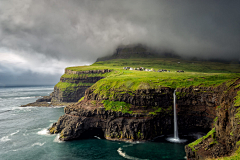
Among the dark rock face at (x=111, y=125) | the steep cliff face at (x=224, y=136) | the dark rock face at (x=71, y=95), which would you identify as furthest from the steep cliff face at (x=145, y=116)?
the dark rock face at (x=71, y=95)

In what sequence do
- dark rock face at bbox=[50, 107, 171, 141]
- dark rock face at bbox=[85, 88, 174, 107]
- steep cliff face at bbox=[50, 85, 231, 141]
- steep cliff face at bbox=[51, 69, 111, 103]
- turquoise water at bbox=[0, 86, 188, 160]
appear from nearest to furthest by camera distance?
turquoise water at bbox=[0, 86, 188, 160]
dark rock face at bbox=[50, 107, 171, 141]
steep cliff face at bbox=[50, 85, 231, 141]
dark rock face at bbox=[85, 88, 174, 107]
steep cliff face at bbox=[51, 69, 111, 103]

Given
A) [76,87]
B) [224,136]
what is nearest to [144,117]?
[224,136]

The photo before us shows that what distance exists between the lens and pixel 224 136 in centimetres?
3491

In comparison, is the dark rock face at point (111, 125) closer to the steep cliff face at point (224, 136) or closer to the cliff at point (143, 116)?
the cliff at point (143, 116)

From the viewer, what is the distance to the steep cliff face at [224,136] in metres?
31.0

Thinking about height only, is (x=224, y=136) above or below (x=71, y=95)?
above

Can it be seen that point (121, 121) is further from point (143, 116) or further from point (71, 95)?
point (71, 95)

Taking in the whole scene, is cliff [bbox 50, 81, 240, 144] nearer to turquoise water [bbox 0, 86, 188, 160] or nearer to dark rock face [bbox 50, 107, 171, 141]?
dark rock face [bbox 50, 107, 171, 141]

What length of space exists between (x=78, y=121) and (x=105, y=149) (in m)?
22.7

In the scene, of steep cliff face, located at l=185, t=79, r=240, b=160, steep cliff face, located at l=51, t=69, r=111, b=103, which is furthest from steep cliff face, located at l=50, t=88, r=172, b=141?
steep cliff face, located at l=51, t=69, r=111, b=103

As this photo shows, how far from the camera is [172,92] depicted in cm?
7994

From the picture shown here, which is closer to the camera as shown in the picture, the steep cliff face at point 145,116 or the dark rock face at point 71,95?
the steep cliff face at point 145,116

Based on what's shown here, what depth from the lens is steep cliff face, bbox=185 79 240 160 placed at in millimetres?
30969

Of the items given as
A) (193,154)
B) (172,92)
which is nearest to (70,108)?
(172,92)
